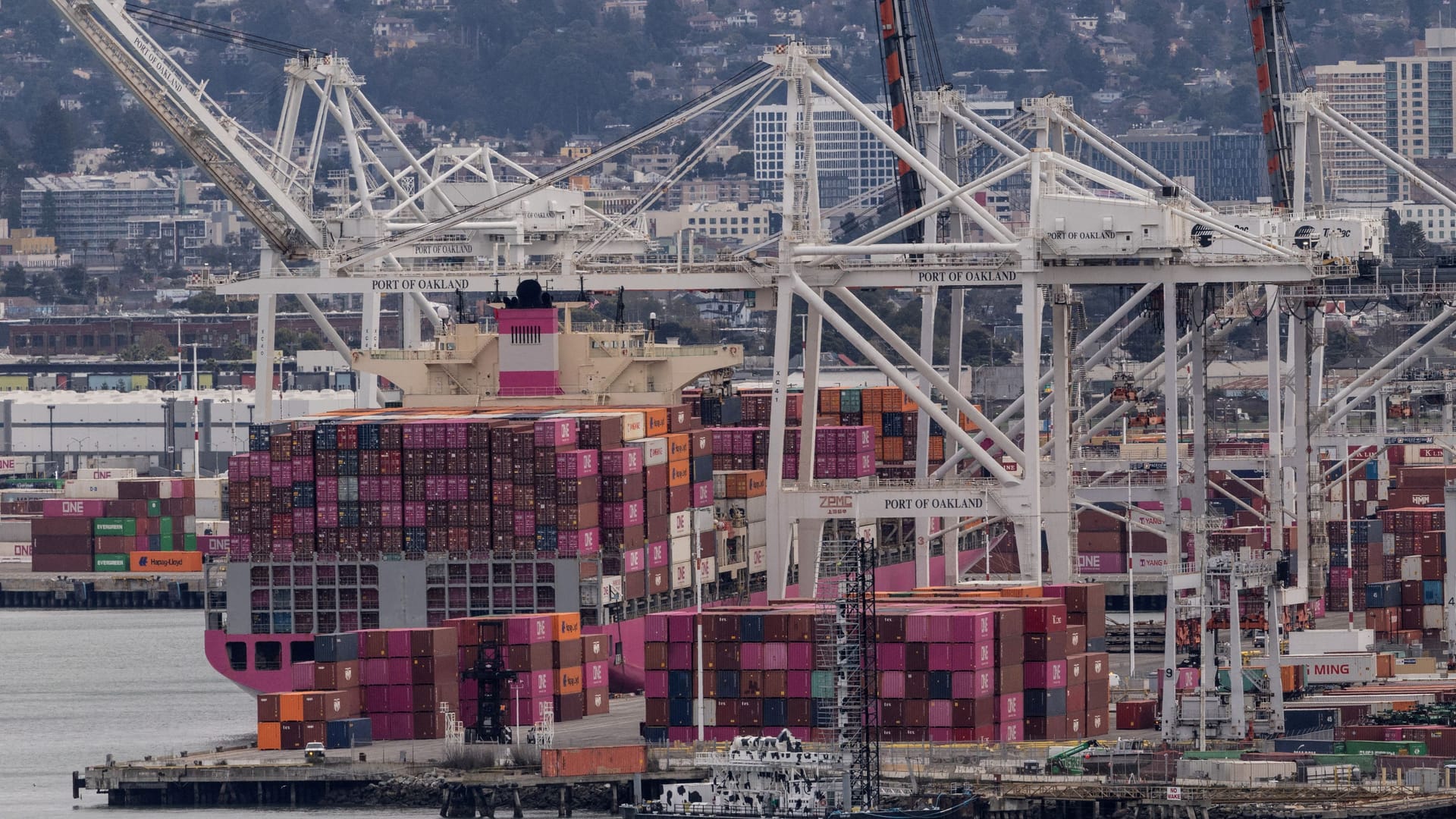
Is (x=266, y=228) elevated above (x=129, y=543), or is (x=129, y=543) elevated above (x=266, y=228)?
(x=266, y=228)

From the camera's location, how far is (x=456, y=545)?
68.5 meters

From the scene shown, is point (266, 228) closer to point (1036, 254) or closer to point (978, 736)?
point (1036, 254)

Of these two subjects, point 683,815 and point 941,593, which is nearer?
point 683,815

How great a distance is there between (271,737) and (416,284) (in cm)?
1515

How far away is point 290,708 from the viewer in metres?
63.8

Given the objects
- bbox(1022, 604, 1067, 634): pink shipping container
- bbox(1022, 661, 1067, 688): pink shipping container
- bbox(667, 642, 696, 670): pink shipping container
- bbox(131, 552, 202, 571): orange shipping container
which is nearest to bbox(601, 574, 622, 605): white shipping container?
bbox(667, 642, 696, 670): pink shipping container

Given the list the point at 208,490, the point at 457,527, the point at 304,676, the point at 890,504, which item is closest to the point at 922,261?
the point at 890,504

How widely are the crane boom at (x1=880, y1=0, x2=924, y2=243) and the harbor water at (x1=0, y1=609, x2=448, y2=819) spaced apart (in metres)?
17.7

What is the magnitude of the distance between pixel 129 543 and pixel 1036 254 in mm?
59051

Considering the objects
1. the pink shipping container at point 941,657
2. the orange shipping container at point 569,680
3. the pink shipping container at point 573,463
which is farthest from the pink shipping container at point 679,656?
the pink shipping container at point 573,463

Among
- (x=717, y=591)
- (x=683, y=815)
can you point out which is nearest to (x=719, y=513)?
(x=717, y=591)

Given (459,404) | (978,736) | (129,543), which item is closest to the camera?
(978,736)

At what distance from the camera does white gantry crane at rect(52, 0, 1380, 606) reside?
69.6 m

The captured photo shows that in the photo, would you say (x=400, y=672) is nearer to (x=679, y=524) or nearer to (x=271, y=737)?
(x=271, y=737)
